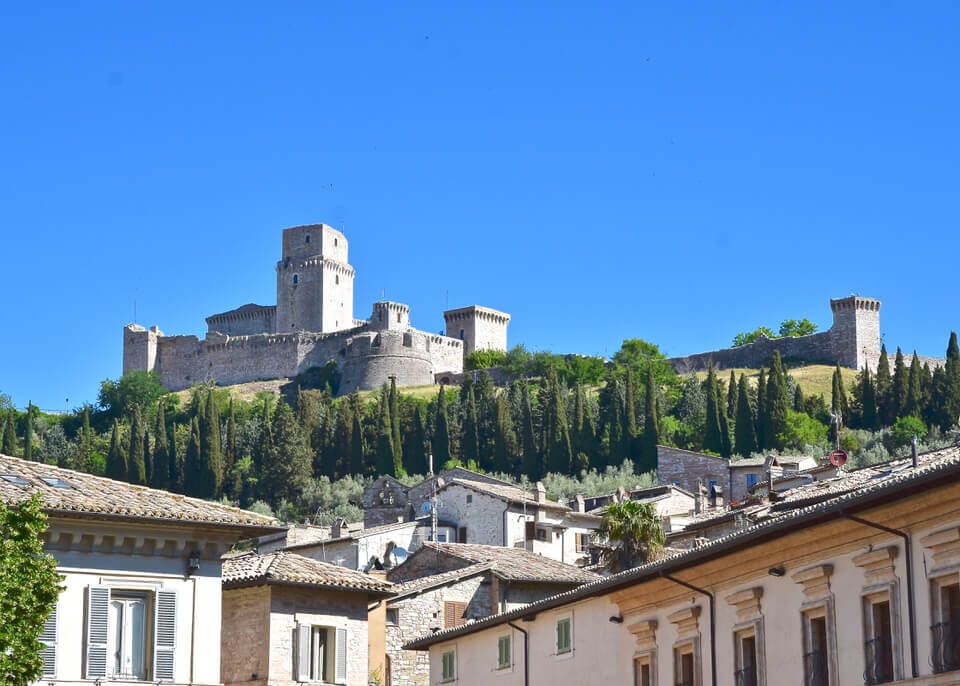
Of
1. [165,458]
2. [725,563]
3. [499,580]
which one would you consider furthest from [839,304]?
[725,563]

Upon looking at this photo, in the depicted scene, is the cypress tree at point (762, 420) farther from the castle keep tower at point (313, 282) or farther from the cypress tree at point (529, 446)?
the castle keep tower at point (313, 282)

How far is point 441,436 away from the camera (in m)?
115

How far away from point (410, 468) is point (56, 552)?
88865 millimetres

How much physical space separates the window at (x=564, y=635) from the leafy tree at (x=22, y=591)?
45.8ft


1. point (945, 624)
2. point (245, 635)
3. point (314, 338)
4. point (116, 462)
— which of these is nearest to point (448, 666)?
point (245, 635)

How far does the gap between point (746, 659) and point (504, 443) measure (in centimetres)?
8651

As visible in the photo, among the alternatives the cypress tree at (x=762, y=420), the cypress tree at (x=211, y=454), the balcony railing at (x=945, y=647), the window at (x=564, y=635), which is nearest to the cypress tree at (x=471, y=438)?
the cypress tree at (x=211, y=454)

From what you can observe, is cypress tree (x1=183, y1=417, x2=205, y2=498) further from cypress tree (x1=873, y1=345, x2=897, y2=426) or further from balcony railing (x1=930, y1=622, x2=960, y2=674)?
balcony railing (x1=930, y1=622, x2=960, y2=674)

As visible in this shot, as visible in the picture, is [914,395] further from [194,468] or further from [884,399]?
[194,468]

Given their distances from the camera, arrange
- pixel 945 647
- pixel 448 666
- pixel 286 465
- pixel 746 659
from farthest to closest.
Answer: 1. pixel 286 465
2. pixel 448 666
3. pixel 746 659
4. pixel 945 647

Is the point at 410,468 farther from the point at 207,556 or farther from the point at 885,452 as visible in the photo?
the point at 207,556

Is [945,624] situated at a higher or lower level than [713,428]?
lower

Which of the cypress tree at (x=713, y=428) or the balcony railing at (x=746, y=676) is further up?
the cypress tree at (x=713, y=428)

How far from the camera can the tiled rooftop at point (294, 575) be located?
31505 millimetres
